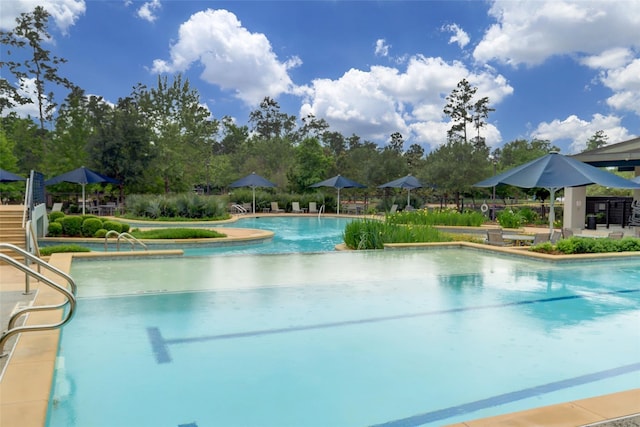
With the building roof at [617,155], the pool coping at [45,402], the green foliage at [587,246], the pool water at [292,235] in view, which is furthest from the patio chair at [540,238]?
the pool coping at [45,402]

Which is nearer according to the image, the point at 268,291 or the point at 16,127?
the point at 268,291

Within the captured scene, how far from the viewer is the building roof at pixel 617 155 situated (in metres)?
17.7

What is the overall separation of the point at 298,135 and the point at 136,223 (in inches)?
1838

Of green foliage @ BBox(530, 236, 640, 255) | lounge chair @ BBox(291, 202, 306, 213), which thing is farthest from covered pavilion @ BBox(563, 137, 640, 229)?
lounge chair @ BBox(291, 202, 306, 213)

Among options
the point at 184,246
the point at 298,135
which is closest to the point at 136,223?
the point at 184,246

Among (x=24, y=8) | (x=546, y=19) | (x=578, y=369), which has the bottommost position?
(x=578, y=369)

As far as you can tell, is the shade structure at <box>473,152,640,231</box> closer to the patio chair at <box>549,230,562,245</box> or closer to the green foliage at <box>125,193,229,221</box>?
the patio chair at <box>549,230,562,245</box>

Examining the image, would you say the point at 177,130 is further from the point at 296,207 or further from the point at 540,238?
the point at 540,238

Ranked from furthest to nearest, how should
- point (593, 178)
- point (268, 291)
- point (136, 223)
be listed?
point (136, 223)
point (593, 178)
point (268, 291)

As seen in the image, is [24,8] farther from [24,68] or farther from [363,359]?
[363,359]

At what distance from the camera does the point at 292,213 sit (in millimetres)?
27609

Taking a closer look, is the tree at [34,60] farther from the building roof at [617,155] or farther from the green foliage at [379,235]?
the building roof at [617,155]

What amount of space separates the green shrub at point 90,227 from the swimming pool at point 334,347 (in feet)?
17.6

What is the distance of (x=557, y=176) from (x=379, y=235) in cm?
460
